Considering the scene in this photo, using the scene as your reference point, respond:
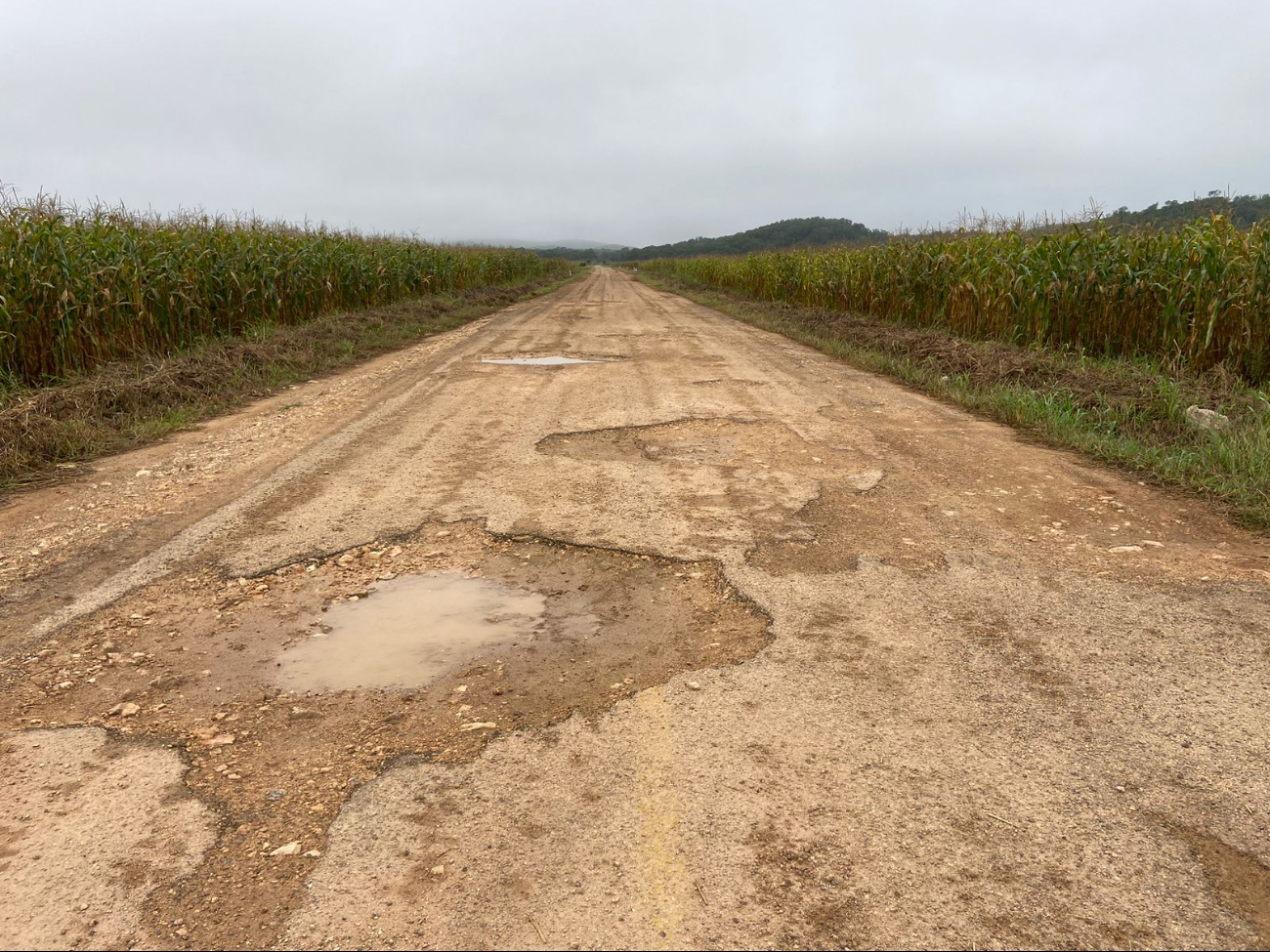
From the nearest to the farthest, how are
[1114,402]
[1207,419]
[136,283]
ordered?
[1207,419]
[1114,402]
[136,283]

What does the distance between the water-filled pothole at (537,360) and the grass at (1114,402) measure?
3.74 metres

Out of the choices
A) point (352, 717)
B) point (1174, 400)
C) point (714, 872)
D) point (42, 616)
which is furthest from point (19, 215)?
point (1174, 400)

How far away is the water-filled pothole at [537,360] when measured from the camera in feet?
33.7

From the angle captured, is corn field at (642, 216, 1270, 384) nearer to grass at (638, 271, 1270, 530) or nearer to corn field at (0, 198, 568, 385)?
grass at (638, 271, 1270, 530)

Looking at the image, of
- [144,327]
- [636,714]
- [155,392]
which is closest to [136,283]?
[144,327]

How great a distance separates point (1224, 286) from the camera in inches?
315

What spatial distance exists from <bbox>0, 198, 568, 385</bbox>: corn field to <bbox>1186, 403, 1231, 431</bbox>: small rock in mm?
10547

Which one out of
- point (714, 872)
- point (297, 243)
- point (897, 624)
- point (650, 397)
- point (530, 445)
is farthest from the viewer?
point (297, 243)

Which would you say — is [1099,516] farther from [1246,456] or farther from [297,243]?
[297,243]

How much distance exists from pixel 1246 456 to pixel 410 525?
213 inches

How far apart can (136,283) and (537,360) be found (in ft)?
15.6

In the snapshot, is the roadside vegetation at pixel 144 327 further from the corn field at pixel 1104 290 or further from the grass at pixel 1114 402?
the corn field at pixel 1104 290

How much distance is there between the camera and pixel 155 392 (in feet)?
25.0

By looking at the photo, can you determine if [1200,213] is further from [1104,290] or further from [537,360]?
[537,360]
